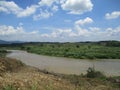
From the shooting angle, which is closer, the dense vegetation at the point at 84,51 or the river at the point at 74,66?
A: the river at the point at 74,66

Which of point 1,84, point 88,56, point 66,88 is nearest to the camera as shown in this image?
point 1,84

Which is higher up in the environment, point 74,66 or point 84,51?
point 84,51

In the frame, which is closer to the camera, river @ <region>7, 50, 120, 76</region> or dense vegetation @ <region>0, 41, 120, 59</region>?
river @ <region>7, 50, 120, 76</region>

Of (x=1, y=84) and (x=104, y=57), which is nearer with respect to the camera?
(x=1, y=84)

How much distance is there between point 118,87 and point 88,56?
113 ft

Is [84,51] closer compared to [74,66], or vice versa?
[74,66]

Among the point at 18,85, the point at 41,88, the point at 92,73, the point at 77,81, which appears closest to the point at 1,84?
the point at 18,85

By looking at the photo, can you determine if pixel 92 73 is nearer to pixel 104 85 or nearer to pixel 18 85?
pixel 104 85

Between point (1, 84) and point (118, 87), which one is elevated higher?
point (1, 84)

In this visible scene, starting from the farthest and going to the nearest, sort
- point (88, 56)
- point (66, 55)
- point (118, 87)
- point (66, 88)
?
point (66, 55), point (88, 56), point (118, 87), point (66, 88)

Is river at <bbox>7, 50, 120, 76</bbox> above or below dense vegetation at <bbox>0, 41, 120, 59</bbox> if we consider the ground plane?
below

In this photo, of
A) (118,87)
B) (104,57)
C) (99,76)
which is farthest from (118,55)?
(118,87)

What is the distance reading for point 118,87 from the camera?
11898mm

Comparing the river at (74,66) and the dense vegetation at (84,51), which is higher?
the dense vegetation at (84,51)
